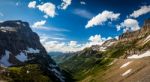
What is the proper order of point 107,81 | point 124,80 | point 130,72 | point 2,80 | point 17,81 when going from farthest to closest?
point 17,81 → point 2,80 → point 107,81 → point 130,72 → point 124,80

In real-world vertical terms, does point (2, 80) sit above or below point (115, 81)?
above

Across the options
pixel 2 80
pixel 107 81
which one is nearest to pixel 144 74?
pixel 107 81

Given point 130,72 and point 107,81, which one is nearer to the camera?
point 130,72

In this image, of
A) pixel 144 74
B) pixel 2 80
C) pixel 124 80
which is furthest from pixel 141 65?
pixel 2 80

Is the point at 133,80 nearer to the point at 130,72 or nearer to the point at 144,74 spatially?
the point at 144,74

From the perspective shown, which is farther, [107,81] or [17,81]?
[17,81]

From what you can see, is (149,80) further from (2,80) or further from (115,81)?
(2,80)

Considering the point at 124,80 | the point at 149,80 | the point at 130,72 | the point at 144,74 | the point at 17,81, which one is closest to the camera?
the point at 149,80

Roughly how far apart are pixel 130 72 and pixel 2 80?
83.4m

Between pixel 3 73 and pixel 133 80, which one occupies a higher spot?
pixel 3 73

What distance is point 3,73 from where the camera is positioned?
19788cm

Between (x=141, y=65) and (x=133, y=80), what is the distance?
21864mm

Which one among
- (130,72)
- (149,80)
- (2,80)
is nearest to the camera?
(149,80)

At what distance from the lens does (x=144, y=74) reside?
11356cm
